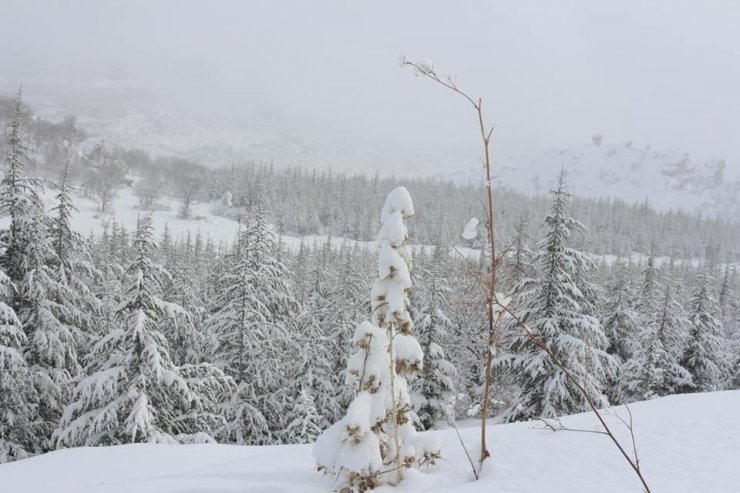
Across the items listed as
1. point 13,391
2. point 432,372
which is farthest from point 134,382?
point 432,372

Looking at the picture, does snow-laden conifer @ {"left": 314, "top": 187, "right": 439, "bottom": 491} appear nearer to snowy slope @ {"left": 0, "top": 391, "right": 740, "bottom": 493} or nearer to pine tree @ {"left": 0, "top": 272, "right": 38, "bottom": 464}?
snowy slope @ {"left": 0, "top": 391, "right": 740, "bottom": 493}

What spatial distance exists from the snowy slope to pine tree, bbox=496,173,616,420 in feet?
16.4

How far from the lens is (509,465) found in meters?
6.20

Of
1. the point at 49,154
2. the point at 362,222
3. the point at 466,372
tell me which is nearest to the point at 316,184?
the point at 362,222

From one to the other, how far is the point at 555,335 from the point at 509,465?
9.56 meters

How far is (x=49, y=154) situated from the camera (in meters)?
139

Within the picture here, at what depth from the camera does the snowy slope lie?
5617 millimetres

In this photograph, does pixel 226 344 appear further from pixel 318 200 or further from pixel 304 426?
pixel 318 200

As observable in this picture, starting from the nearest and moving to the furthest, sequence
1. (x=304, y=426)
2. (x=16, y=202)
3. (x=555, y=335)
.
A: (x=16, y=202) → (x=555, y=335) → (x=304, y=426)


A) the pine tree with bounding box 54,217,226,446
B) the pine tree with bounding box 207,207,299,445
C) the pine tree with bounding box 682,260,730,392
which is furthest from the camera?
the pine tree with bounding box 682,260,730,392

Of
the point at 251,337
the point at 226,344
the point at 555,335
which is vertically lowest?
the point at 226,344

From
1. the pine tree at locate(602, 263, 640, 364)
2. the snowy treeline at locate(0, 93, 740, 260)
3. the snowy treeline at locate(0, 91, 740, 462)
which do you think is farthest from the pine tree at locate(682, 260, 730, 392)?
the snowy treeline at locate(0, 93, 740, 260)

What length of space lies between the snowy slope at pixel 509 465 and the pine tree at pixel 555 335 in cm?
501

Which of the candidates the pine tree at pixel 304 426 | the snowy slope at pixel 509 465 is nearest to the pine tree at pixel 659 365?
the snowy slope at pixel 509 465
